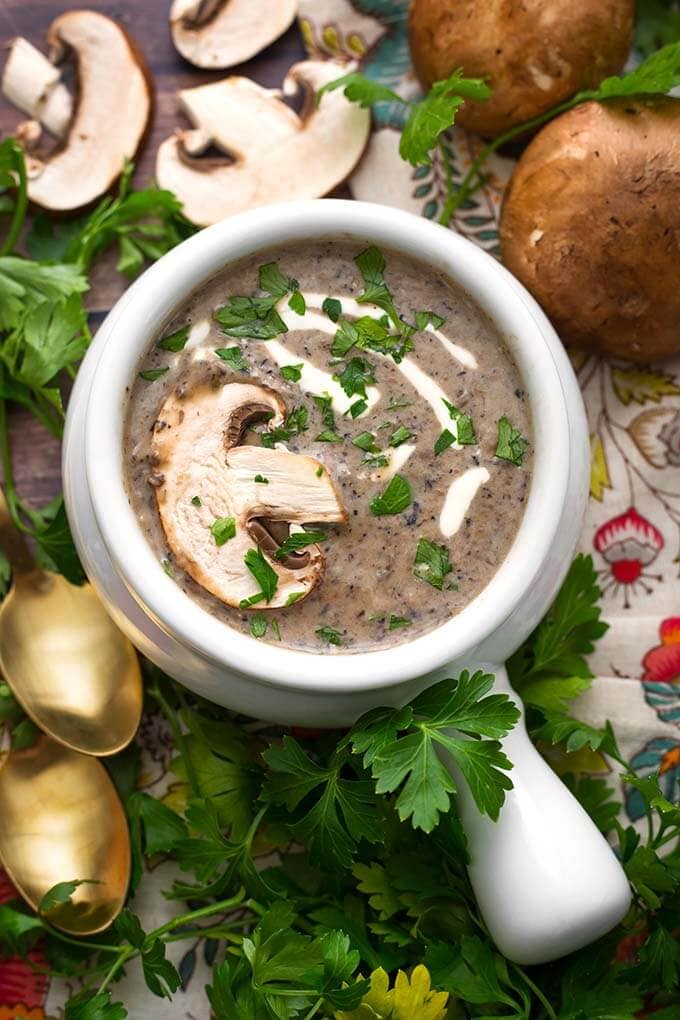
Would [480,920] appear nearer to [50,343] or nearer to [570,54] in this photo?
[50,343]

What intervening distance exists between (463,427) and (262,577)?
0.88 ft

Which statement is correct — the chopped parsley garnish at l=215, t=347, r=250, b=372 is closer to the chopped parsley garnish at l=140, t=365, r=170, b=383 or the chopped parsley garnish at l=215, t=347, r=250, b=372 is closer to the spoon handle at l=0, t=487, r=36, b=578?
the chopped parsley garnish at l=140, t=365, r=170, b=383

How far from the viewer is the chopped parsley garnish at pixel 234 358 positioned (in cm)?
134

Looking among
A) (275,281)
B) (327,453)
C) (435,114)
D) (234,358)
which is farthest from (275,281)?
(435,114)

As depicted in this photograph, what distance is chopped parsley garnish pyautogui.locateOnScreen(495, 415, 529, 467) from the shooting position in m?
1.33

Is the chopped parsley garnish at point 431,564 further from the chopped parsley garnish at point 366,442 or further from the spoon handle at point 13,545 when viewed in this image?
the spoon handle at point 13,545

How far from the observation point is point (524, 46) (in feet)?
5.16

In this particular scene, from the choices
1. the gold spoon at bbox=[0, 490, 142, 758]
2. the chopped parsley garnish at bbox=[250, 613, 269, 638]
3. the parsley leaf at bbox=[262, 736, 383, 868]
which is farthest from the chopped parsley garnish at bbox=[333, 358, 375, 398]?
the gold spoon at bbox=[0, 490, 142, 758]

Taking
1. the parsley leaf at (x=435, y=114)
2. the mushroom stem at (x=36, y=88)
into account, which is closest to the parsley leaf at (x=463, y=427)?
the parsley leaf at (x=435, y=114)

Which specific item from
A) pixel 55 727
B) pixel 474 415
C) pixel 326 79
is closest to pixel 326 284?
pixel 474 415

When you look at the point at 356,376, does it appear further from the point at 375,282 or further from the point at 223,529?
the point at 223,529

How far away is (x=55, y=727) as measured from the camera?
1.59 m

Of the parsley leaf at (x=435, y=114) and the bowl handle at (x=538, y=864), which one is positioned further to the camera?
the parsley leaf at (x=435, y=114)

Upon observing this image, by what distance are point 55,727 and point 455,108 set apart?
919 millimetres
